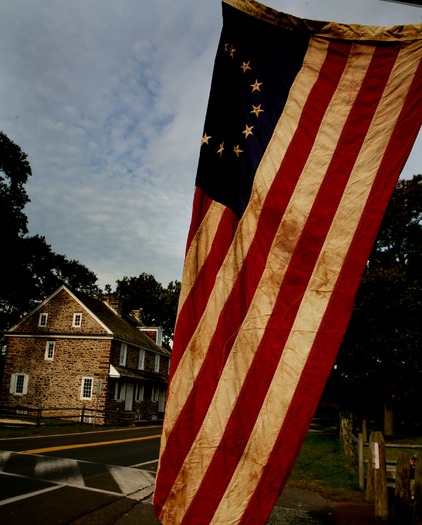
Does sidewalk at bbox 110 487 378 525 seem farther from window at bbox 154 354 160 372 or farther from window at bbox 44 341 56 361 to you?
window at bbox 154 354 160 372

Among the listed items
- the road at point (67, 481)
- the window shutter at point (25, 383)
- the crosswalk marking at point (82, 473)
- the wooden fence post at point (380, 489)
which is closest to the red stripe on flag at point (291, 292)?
the road at point (67, 481)

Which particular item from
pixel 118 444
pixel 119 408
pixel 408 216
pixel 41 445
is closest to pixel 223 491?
pixel 41 445

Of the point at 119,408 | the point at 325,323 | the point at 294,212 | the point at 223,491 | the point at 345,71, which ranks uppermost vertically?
the point at 345,71

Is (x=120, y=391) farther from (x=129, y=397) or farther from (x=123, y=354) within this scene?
(x=123, y=354)

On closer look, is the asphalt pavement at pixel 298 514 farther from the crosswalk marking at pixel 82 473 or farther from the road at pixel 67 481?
the crosswalk marking at pixel 82 473

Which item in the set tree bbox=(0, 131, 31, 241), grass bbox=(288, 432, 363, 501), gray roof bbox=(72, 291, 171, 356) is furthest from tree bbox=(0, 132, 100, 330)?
grass bbox=(288, 432, 363, 501)

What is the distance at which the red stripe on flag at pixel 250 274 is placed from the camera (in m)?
2.71

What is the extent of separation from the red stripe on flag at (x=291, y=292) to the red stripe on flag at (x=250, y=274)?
25 mm

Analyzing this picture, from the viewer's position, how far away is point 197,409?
275 cm

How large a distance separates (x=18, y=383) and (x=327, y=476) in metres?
31.5

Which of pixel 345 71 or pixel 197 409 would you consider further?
pixel 345 71

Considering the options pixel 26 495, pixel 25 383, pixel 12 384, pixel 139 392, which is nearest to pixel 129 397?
pixel 139 392

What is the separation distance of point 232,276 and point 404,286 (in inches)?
962

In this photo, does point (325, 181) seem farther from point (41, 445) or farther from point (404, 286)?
point (404, 286)
